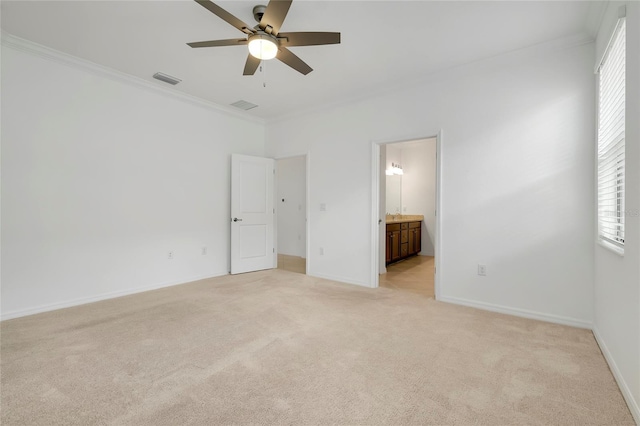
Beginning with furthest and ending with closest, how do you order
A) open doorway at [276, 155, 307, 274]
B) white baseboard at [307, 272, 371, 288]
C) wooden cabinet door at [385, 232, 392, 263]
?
open doorway at [276, 155, 307, 274] → wooden cabinet door at [385, 232, 392, 263] → white baseboard at [307, 272, 371, 288]

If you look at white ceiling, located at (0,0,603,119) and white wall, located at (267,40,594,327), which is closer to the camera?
white ceiling, located at (0,0,603,119)

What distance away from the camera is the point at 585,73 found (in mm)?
2730

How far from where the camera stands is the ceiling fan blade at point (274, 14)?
194 centimetres

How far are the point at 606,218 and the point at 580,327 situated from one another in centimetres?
109

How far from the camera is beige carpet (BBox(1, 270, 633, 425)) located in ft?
5.09

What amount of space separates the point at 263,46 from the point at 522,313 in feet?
11.6

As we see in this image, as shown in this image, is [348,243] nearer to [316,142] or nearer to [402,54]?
[316,142]

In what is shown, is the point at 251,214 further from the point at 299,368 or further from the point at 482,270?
the point at 482,270

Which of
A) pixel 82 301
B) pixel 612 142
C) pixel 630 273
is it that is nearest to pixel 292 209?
pixel 82 301

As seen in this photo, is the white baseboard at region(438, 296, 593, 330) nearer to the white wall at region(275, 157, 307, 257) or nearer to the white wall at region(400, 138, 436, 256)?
the white wall at region(400, 138, 436, 256)

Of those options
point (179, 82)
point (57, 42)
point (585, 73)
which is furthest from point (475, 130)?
point (57, 42)

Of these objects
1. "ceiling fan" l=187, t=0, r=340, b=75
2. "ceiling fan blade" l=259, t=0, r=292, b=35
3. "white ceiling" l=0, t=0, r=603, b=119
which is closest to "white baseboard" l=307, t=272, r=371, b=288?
"white ceiling" l=0, t=0, r=603, b=119

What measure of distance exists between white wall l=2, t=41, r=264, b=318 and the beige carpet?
50cm

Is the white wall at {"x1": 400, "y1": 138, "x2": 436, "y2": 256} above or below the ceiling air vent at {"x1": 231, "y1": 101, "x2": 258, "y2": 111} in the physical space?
below
